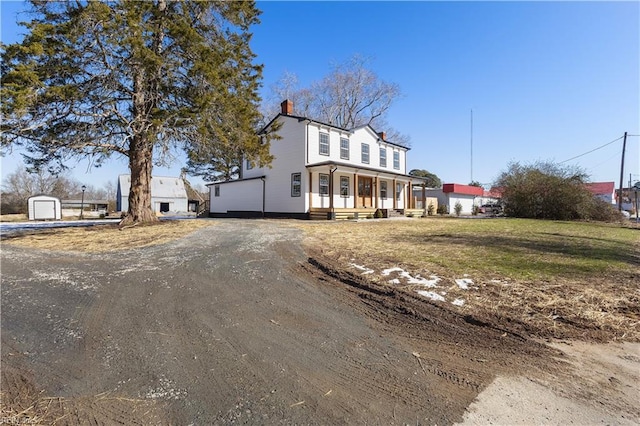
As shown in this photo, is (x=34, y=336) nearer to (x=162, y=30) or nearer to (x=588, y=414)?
(x=588, y=414)

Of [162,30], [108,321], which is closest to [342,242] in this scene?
[108,321]

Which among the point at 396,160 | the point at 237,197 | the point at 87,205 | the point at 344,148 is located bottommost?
the point at 87,205

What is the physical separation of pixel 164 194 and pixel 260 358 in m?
49.6

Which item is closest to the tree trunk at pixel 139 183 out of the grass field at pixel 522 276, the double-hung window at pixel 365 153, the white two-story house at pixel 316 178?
the grass field at pixel 522 276

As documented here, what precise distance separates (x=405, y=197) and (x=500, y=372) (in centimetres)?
2469

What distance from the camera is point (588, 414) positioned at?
1.99m

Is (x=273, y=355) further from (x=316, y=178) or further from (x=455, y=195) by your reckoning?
(x=455, y=195)

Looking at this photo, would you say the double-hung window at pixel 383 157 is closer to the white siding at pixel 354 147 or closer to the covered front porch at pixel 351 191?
the white siding at pixel 354 147

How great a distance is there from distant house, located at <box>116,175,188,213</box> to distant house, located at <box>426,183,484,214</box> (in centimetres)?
3625

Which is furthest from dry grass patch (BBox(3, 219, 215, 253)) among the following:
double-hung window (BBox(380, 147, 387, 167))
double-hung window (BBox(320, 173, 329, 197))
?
double-hung window (BBox(380, 147, 387, 167))

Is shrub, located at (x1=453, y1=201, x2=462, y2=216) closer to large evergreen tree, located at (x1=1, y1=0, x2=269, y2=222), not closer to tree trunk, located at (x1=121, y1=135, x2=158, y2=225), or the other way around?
large evergreen tree, located at (x1=1, y1=0, x2=269, y2=222)

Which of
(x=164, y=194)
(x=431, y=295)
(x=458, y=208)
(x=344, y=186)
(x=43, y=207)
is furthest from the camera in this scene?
(x=164, y=194)

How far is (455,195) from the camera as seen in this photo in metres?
38.5

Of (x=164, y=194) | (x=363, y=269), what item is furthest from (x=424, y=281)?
(x=164, y=194)
